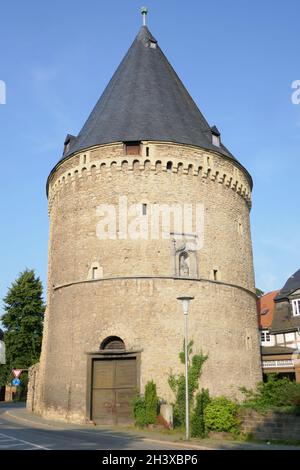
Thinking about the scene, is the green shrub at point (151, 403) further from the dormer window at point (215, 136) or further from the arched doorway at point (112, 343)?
the dormer window at point (215, 136)

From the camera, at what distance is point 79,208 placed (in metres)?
22.8

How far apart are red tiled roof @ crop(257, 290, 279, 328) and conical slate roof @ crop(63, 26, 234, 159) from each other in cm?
1750

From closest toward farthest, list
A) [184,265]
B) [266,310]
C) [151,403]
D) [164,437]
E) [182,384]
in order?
[164,437] < [151,403] < [182,384] < [184,265] < [266,310]

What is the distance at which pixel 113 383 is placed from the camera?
65.8 ft

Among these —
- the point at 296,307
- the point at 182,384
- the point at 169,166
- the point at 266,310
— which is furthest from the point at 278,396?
the point at 266,310

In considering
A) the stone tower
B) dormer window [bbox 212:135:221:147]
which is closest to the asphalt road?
the stone tower

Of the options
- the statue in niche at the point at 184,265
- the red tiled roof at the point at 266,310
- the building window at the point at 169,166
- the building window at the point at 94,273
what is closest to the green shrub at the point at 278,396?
the statue in niche at the point at 184,265

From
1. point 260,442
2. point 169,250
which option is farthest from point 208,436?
point 169,250

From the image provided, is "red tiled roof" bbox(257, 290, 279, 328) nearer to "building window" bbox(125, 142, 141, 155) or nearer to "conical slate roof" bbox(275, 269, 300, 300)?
"conical slate roof" bbox(275, 269, 300, 300)

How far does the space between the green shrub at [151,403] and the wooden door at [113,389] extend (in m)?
1.06

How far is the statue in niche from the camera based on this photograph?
842 inches

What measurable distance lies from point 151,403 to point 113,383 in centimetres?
231

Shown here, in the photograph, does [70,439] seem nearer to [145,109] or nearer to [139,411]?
[139,411]

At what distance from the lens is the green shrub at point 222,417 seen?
16.9 m
